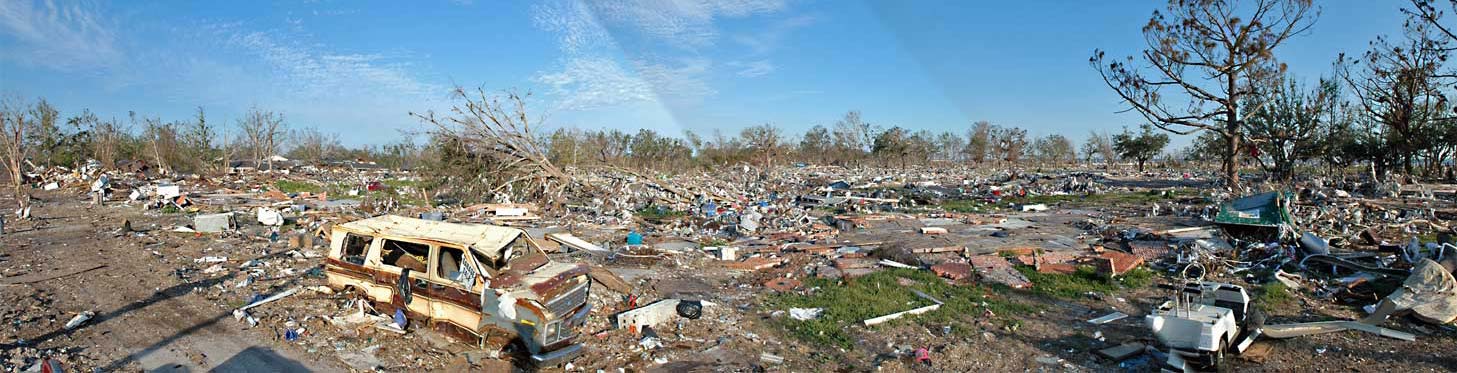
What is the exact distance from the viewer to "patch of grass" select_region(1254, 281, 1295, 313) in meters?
6.50

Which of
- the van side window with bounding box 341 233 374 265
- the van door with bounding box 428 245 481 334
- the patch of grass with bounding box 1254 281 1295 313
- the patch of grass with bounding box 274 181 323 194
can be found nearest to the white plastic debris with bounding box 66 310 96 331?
the van side window with bounding box 341 233 374 265

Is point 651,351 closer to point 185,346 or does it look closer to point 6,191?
point 185,346

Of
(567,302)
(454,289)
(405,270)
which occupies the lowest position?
(567,302)

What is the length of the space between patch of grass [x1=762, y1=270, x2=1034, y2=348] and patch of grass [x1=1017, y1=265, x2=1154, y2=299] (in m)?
0.75

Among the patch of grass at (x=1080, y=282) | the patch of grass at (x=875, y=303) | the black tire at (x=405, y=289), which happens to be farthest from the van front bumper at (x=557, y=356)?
the patch of grass at (x=1080, y=282)

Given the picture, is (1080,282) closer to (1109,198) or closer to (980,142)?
(1109,198)

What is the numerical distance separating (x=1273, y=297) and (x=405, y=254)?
8559mm

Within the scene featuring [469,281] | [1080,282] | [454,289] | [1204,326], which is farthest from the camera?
[1080,282]

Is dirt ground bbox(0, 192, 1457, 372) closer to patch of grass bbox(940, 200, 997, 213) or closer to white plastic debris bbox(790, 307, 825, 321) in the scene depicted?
white plastic debris bbox(790, 307, 825, 321)

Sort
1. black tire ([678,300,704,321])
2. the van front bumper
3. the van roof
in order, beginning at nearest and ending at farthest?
1. the van front bumper
2. the van roof
3. black tire ([678,300,704,321])

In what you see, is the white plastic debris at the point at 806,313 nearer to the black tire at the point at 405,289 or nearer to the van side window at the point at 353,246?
the black tire at the point at 405,289

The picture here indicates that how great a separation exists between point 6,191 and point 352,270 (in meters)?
24.5

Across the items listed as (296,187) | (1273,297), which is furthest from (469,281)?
(296,187)

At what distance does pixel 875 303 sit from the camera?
6.71 meters
